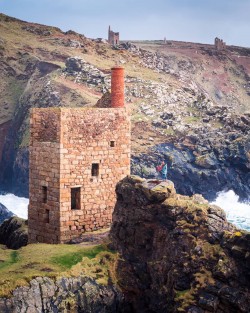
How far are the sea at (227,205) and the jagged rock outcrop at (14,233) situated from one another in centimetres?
3869

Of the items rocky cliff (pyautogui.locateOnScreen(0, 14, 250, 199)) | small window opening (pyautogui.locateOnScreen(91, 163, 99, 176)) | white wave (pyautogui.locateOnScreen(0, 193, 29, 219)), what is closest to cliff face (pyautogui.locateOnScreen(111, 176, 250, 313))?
small window opening (pyautogui.locateOnScreen(91, 163, 99, 176))

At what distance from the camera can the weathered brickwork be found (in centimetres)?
2894

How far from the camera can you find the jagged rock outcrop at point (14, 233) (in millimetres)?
32031

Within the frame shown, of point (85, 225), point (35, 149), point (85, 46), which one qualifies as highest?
point (85, 46)

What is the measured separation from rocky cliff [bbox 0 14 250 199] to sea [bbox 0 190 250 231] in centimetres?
146

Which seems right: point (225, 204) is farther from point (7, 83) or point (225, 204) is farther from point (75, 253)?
point (75, 253)

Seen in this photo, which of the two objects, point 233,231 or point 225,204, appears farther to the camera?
point 225,204

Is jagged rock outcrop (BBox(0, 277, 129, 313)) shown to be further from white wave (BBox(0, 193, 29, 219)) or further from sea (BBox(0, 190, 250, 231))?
white wave (BBox(0, 193, 29, 219))

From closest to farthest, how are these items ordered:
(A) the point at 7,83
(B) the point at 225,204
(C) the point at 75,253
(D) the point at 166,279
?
1. (D) the point at 166,279
2. (C) the point at 75,253
3. (B) the point at 225,204
4. (A) the point at 7,83

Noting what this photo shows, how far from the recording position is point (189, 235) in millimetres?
23812

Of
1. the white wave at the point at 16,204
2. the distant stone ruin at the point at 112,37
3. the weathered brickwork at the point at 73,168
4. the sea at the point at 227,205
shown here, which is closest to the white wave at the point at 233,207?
the sea at the point at 227,205

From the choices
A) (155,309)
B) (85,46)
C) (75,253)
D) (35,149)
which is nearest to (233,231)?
(155,309)

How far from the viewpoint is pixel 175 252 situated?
23891mm

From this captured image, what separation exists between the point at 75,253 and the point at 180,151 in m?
62.0
